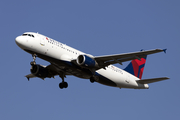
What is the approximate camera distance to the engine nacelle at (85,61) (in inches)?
1394

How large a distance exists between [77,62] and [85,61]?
942 mm

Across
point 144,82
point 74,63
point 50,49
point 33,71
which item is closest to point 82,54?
point 74,63

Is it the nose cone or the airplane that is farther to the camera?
the airplane

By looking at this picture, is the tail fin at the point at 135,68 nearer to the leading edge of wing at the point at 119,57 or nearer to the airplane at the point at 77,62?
the airplane at the point at 77,62

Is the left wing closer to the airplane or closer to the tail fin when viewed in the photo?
the airplane

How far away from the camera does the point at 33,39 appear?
112 feet

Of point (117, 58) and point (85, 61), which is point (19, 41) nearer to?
point (85, 61)

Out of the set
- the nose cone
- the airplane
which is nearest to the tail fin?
the airplane

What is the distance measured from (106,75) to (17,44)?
12.4 metres

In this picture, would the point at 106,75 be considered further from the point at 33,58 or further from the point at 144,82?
the point at 33,58

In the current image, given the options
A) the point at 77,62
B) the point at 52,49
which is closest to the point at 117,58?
the point at 77,62

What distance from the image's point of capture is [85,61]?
35.4 m

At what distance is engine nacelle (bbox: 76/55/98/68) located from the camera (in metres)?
35.4

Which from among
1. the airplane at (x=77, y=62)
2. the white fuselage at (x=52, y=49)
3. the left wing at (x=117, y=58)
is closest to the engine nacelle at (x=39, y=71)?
the airplane at (x=77, y=62)
